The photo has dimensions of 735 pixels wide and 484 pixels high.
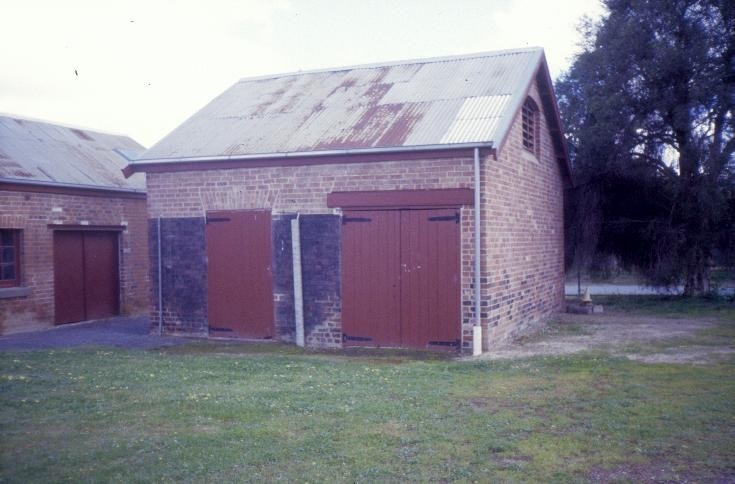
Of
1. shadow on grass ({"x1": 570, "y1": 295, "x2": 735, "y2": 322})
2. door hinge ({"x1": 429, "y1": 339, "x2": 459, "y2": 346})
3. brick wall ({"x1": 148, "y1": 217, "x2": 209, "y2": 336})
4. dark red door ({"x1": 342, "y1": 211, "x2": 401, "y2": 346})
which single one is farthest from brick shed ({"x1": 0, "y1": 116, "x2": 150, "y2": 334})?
shadow on grass ({"x1": 570, "y1": 295, "x2": 735, "y2": 322})

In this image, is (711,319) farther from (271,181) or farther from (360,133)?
(271,181)

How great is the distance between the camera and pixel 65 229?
1583 cm

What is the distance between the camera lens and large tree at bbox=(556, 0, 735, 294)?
1772 cm

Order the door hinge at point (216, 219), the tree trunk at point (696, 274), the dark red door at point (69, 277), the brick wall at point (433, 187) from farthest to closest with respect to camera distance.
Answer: the tree trunk at point (696, 274), the dark red door at point (69, 277), the door hinge at point (216, 219), the brick wall at point (433, 187)

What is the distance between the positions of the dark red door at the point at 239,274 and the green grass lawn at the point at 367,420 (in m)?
2.45

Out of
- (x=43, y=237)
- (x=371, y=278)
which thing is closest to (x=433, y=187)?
(x=371, y=278)

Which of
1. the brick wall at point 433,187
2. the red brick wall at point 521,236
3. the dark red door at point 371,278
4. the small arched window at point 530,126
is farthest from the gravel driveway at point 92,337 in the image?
the small arched window at point 530,126

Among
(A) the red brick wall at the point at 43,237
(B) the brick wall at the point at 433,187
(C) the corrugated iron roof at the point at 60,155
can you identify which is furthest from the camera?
(C) the corrugated iron roof at the point at 60,155

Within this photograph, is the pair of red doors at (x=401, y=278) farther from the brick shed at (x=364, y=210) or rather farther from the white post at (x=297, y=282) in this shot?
the white post at (x=297, y=282)

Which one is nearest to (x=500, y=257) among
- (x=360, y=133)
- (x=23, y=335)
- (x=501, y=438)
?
(x=360, y=133)

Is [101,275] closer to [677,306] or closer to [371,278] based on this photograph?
[371,278]

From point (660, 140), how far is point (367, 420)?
15.3m

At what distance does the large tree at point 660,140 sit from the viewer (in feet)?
58.1

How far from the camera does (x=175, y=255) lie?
1335 centimetres
